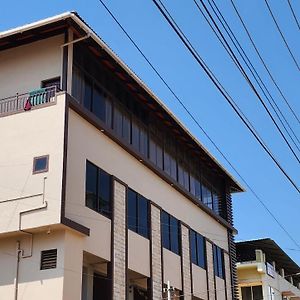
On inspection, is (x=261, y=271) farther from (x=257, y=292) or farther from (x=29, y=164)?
(x=29, y=164)

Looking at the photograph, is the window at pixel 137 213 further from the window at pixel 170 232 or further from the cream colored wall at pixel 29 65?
the cream colored wall at pixel 29 65

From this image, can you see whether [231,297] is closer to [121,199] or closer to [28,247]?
[121,199]

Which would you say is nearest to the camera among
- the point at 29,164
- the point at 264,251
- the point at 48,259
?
the point at 48,259

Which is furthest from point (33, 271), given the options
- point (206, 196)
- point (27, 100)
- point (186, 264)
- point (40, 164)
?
point (206, 196)

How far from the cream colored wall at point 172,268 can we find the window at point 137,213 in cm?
214

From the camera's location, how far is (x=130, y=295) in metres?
28.2

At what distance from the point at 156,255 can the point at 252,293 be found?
68.6 feet

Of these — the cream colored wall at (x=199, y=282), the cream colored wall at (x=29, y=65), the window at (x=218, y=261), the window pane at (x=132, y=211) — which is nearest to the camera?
the cream colored wall at (x=29, y=65)

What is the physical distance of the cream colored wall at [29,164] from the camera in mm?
21547

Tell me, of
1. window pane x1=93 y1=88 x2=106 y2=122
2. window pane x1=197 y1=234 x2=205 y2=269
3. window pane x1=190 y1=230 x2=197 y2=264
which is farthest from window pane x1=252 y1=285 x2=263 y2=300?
window pane x1=93 y1=88 x2=106 y2=122

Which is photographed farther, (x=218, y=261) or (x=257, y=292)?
(x=257, y=292)

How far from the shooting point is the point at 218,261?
36594 millimetres

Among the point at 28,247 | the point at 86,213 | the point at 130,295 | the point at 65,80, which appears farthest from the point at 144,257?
the point at 65,80

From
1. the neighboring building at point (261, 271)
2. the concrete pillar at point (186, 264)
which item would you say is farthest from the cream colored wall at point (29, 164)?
the neighboring building at point (261, 271)
